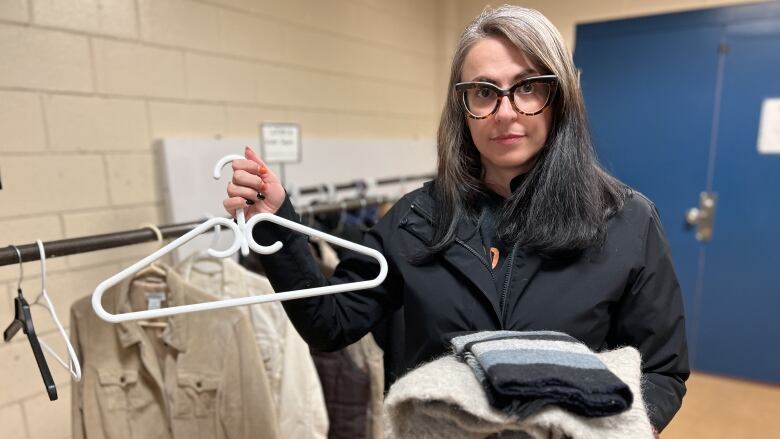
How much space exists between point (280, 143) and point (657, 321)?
1272mm

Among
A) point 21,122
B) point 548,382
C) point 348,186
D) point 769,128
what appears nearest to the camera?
point 548,382

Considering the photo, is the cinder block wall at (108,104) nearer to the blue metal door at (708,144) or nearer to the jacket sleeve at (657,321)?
the jacket sleeve at (657,321)

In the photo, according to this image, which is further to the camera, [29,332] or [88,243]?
[88,243]

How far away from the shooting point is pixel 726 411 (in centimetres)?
240

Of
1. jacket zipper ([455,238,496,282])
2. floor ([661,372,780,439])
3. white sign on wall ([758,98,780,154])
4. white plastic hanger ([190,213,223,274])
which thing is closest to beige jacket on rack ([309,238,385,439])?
white plastic hanger ([190,213,223,274])

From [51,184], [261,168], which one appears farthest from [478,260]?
[51,184]

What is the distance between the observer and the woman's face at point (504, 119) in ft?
2.74

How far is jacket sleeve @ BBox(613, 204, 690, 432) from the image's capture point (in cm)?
82

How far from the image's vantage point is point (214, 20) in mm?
1641

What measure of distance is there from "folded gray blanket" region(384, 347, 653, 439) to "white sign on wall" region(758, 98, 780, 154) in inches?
93.1

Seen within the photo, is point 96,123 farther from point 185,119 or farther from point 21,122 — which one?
point 185,119

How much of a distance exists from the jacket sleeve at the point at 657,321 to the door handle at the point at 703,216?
2.10 m

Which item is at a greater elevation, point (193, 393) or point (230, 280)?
point (230, 280)

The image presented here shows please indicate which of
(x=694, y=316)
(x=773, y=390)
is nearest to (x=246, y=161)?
(x=694, y=316)
